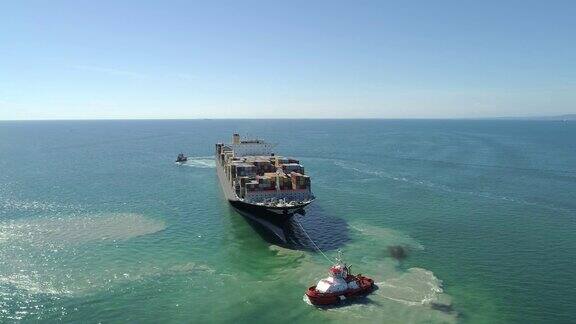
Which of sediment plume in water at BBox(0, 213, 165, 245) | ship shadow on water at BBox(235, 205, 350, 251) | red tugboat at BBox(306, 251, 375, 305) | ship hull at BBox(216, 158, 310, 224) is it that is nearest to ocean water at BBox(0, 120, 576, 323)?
sediment plume in water at BBox(0, 213, 165, 245)

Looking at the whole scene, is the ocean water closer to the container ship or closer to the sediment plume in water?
the sediment plume in water

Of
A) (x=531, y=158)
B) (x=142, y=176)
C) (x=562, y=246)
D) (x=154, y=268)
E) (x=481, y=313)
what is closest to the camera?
(x=481, y=313)

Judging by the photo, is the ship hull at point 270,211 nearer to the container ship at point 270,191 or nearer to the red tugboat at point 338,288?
the container ship at point 270,191

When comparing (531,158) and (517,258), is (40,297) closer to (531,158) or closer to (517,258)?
(517,258)

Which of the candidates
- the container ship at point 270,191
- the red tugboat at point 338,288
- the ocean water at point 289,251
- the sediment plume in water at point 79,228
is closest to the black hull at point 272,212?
the container ship at point 270,191

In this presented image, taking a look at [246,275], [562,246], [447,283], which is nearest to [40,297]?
[246,275]

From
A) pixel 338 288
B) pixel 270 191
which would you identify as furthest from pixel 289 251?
pixel 338 288

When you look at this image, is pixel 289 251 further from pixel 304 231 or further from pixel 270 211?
pixel 304 231
